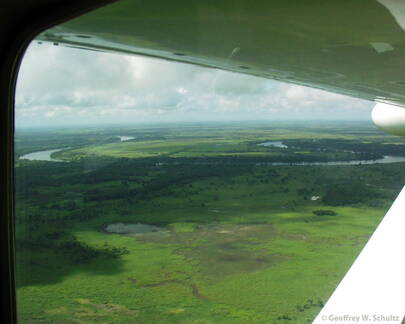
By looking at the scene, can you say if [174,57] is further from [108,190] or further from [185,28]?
[108,190]

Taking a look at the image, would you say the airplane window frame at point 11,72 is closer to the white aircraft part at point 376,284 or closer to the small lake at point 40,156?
the small lake at point 40,156

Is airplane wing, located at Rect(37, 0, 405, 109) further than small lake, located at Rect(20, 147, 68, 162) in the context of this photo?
No

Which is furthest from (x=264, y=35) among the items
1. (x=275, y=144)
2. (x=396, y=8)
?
(x=275, y=144)

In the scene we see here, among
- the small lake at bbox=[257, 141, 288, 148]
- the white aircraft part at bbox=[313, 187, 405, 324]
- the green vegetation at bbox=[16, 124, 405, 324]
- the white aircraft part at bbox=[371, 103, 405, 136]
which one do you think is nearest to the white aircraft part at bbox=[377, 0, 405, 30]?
the green vegetation at bbox=[16, 124, 405, 324]

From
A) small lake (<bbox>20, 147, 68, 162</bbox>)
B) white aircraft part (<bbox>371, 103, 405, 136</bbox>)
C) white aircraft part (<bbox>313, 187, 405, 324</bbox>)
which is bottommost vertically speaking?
white aircraft part (<bbox>313, 187, 405, 324</bbox>)

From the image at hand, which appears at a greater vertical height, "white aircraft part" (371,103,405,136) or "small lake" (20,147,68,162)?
"white aircraft part" (371,103,405,136)

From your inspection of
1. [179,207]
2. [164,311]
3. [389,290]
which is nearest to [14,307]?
[179,207]

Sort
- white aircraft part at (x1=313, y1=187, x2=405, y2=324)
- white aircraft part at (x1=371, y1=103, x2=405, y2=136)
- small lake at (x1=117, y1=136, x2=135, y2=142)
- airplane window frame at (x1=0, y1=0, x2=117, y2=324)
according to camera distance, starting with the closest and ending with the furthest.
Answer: airplane window frame at (x1=0, y1=0, x2=117, y2=324) < small lake at (x1=117, y1=136, x2=135, y2=142) < white aircraft part at (x1=371, y1=103, x2=405, y2=136) < white aircraft part at (x1=313, y1=187, x2=405, y2=324)

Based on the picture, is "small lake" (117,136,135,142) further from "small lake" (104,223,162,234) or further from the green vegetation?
"small lake" (104,223,162,234)
